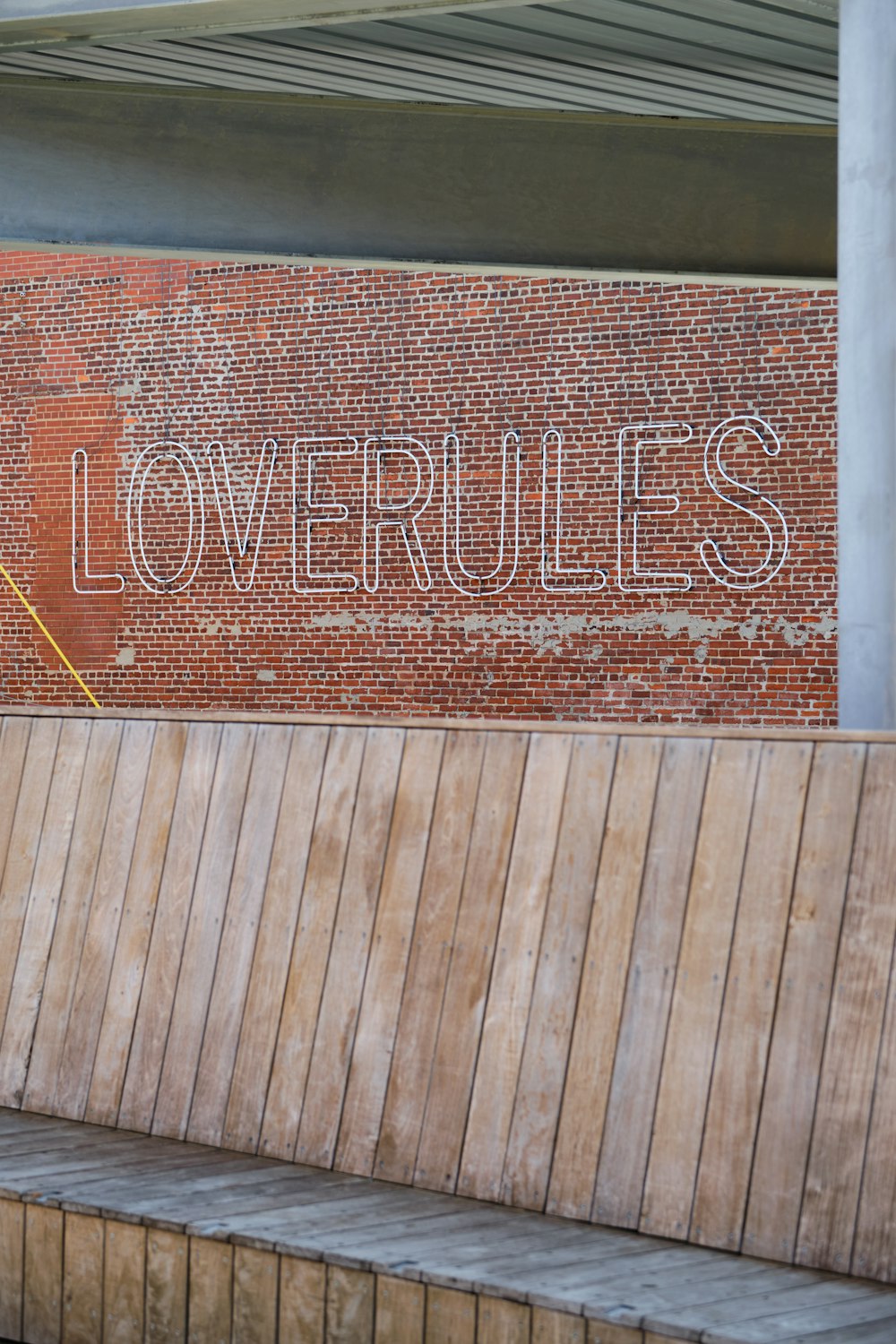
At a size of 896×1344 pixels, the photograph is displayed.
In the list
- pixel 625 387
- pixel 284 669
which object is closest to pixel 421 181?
pixel 625 387

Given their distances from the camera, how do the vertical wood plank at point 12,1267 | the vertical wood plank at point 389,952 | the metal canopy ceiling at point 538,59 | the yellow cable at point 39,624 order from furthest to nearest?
the yellow cable at point 39,624, the metal canopy ceiling at point 538,59, the vertical wood plank at point 389,952, the vertical wood plank at point 12,1267

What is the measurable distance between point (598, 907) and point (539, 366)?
849cm

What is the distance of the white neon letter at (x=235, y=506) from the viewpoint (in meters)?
11.8

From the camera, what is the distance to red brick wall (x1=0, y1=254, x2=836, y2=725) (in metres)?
10.2

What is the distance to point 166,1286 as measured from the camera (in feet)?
8.91

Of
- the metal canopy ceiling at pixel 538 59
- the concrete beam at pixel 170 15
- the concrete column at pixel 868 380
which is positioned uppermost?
the metal canopy ceiling at pixel 538 59

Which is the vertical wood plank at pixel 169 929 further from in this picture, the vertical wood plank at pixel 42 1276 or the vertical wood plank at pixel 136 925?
the vertical wood plank at pixel 42 1276

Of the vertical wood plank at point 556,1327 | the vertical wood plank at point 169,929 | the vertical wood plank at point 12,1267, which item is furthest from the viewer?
the vertical wood plank at point 169,929

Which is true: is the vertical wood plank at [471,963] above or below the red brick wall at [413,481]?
below

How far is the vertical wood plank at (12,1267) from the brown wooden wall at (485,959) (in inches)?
17.7

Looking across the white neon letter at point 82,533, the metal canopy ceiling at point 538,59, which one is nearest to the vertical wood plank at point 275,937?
the metal canopy ceiling at point 538,59

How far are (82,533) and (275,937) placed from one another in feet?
31.7

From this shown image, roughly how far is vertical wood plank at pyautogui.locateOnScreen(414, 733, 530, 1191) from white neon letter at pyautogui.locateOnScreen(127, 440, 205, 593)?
9250 mm

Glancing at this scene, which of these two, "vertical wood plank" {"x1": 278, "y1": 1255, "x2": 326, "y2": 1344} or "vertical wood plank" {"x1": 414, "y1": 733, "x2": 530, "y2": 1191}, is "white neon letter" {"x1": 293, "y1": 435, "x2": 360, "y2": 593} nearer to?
"vertical wood plank" {"x1": 414, "y1": 733, "x2": 530, "y2": 1191}
